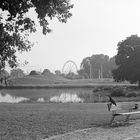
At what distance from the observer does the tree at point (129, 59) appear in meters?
54.5

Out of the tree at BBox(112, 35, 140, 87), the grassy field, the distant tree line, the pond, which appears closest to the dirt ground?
the grassy field

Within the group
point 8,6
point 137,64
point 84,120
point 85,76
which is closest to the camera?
point 8,6

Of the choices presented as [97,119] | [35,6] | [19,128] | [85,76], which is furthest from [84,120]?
[85,76]

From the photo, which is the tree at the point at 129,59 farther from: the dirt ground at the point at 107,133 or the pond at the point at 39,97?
the dirt ground at the point at 107,133

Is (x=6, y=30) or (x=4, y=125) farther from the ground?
(x=6, y=30)

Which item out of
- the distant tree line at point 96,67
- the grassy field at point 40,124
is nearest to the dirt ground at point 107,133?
the grassy field at point 40,124

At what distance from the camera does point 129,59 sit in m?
56.4

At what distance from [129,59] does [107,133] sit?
46087 mm

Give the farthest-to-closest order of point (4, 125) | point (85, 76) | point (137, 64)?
point (85, 76) → point (137, 64) → point (4, 125)

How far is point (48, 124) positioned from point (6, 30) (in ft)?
13.0

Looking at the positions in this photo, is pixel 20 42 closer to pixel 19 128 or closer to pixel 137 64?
pixel 19 128

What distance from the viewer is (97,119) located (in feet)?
47.6

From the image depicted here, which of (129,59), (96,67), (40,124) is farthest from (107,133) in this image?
(96,67)

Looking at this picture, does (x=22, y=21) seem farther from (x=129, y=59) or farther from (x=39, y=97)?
(x=129, y=59)
